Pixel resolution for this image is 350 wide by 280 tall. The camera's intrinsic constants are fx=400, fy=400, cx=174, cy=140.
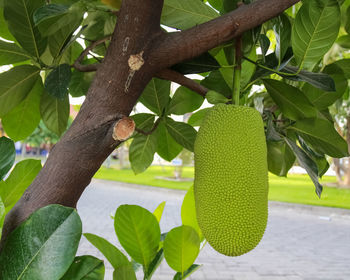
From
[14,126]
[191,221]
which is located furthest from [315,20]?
[14,126]

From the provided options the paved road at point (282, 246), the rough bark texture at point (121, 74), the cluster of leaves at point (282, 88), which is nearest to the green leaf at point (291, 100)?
the cluster of leaves at point (282, 88)

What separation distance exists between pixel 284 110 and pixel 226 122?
120 millimetres

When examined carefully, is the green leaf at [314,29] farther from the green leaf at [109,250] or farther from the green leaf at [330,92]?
the green leaf at [109,250]

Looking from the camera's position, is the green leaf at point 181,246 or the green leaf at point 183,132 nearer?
the green leaf at point 181,246

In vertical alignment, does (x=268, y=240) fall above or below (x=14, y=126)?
below

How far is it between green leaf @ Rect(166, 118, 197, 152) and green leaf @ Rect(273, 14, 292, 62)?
0.22 meters

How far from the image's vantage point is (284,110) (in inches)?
22.1

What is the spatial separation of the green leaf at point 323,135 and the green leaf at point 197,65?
18 cm

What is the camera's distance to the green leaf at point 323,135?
61 centimetres

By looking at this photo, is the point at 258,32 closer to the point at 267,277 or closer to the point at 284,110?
the point at 284,110

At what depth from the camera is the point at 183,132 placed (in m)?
0.69

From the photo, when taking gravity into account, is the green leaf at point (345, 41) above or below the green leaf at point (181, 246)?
above

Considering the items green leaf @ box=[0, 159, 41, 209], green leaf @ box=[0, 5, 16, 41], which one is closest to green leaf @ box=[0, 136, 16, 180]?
green leaf @ box=[0, 159, 41, 209]

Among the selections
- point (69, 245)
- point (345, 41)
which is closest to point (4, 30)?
point (69, 245)
